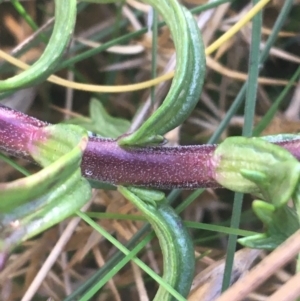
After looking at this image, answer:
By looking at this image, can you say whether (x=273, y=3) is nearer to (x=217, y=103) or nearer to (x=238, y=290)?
(x=217, y=103)

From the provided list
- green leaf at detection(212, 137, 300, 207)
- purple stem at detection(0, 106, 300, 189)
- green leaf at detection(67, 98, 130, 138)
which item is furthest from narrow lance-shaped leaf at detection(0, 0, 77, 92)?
green leaf at detection(67, 98, 130, 138)

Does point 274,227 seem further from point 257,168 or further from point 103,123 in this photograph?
point 103,123


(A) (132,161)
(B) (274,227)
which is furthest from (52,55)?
(B) (274,227)

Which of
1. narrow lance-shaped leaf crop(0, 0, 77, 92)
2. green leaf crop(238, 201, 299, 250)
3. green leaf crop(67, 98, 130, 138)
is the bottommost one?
green leaf crop(67, 98, 130, 138)

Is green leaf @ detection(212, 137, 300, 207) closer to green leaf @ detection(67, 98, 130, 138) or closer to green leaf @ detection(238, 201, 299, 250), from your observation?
green leaf @ detection(238, 201, 299, 250)

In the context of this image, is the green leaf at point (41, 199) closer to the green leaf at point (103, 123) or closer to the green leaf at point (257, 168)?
the green leaf at point (257, 168)

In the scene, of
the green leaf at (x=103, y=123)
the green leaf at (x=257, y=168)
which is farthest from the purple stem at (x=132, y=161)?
the green leaf at (x=103, y=123)
